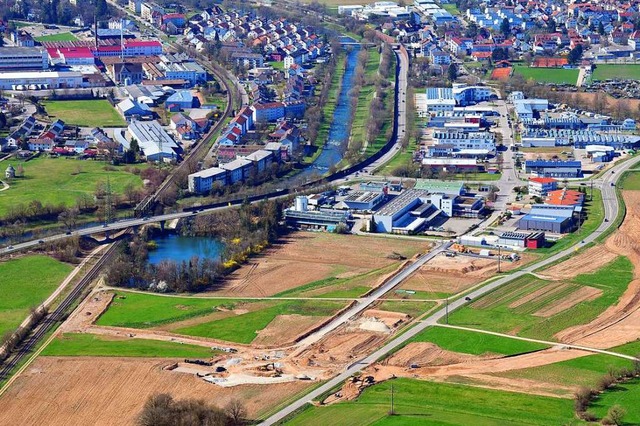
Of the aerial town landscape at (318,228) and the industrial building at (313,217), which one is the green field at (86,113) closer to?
the aerial town landscape at (318,228)

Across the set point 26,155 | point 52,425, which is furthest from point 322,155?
point 52,425

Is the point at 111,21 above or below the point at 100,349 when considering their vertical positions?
above

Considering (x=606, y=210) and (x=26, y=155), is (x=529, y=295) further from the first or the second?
(x=26, y=155)

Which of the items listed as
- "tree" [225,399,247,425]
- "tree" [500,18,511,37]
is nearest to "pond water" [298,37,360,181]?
"tree" [500,18,511,37]

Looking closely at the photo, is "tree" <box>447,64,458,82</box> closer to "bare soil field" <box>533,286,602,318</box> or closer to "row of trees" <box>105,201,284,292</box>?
"row of trees" <box>105,201,284,292</box>

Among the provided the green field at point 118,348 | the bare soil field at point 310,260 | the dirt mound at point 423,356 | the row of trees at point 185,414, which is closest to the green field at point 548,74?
the bare soil field at point 310,260

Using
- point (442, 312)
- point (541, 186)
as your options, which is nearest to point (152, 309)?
point (442, 312)

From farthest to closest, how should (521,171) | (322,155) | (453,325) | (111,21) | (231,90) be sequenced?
1. (111,21)
2. (231,90)
3. (322,155)
4. (521,171)
5. (453,325)

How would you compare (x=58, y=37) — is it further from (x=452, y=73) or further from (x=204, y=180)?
(x=204, y=180)
